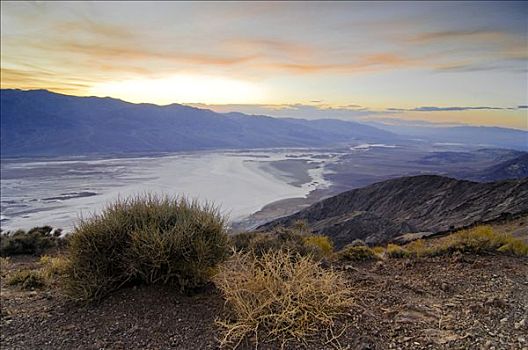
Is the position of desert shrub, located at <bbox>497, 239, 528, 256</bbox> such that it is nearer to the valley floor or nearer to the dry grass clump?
the valley floor

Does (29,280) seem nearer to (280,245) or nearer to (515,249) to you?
(280,245)

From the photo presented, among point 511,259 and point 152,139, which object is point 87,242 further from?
point 152,139

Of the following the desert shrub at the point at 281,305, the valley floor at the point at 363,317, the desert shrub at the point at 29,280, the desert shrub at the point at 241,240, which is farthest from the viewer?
the desert shrub at the point at 241,240

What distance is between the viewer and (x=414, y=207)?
3269 centimetres

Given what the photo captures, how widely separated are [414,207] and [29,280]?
1181 inches

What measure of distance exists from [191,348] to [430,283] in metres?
3.40

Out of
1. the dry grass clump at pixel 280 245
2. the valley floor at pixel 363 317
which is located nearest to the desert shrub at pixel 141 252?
the valley floor at pixel 363 317

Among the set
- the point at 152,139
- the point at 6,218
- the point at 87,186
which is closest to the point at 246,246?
the point at 6,218

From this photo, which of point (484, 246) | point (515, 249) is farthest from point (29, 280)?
point (515, 249)

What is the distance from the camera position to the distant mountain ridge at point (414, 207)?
2186 cm

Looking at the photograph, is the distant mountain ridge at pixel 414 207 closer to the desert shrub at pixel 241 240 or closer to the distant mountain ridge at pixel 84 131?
the desert shrub at pixel 241 240

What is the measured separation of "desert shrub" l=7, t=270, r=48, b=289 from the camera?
→ 7297mm

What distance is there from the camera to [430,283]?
5727 millimetres

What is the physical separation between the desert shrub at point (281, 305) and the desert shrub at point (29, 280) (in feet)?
14.0
